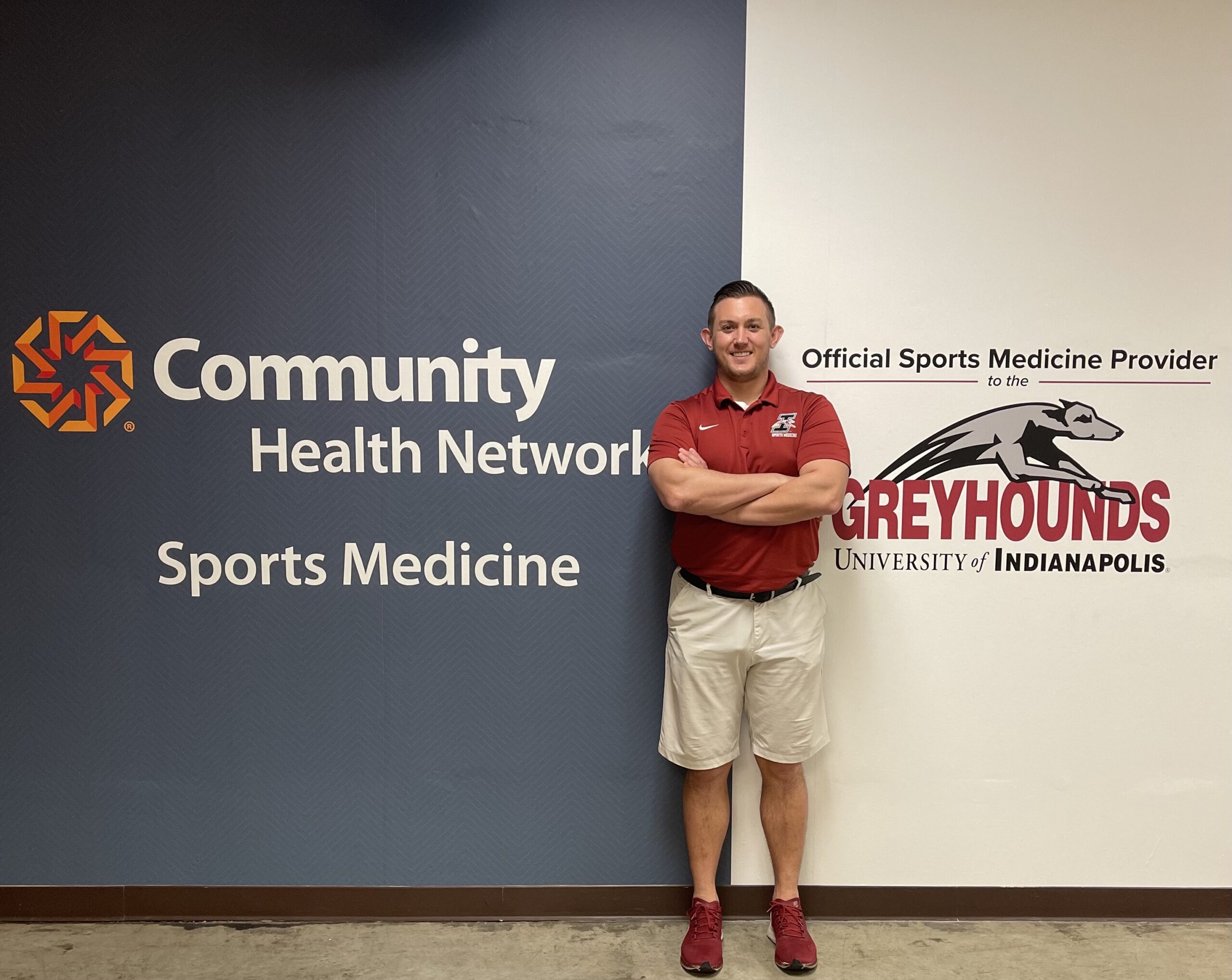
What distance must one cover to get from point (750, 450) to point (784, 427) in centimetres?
11

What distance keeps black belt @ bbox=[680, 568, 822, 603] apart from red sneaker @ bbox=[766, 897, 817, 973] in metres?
0.92

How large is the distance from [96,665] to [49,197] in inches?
53.0

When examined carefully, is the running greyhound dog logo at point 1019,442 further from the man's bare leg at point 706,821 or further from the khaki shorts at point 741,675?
the man's bare leg at point 706,821

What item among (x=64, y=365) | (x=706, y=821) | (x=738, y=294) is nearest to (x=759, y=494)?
(x=738, y=294)

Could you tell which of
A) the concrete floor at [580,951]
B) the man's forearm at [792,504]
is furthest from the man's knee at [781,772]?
the man's forearm at [792,504]

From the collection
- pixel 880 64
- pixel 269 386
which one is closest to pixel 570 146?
pixel 880 64

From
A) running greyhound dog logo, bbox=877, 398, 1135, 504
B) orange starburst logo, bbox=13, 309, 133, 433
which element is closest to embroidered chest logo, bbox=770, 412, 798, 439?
running greyhound dog logo, bbox=877, 398, 1135, 504

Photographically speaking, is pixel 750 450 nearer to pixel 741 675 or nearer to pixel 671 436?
pixel 671 436

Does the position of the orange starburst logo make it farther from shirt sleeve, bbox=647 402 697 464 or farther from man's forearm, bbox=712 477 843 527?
man's forearm, bbox=712 477 843 527

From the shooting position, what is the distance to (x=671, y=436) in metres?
2.21

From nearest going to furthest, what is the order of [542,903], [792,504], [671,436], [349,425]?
[792,504] → [671,436] → [349,425] → [542,903]

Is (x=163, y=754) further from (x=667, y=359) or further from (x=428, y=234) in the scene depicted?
(x=667, y=359)

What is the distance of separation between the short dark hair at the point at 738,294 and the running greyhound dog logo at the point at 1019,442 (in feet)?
1.97

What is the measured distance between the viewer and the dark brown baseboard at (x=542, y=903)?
2.53 meters
